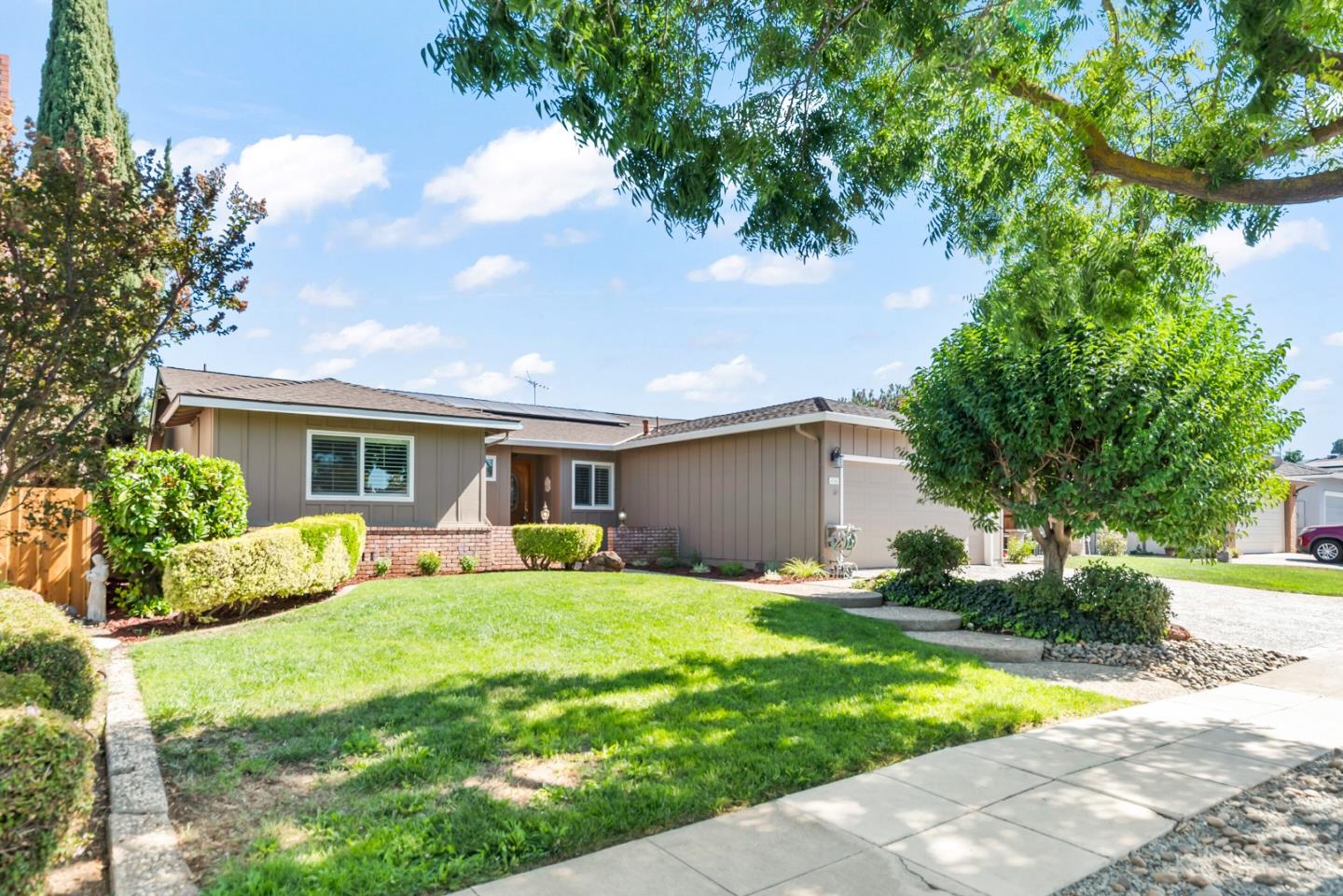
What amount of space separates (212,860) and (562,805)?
142cm

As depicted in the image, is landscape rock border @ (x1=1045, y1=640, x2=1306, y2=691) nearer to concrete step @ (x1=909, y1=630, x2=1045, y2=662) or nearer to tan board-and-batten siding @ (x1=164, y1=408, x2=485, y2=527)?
concrete step @ (x1=909, y1=630, x2=1045, y2=662)

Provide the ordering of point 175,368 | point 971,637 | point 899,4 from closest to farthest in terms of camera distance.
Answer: point 899,4 → point 971,637 → point 175,368

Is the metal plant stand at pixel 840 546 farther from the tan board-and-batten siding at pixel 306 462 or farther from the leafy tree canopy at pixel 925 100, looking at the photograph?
the leafy tree canopy at pixel 925 100

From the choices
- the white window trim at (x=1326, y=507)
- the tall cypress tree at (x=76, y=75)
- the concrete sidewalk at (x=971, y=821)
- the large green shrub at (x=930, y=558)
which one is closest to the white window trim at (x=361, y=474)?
the tall cypress tree at (x=76, y=75)

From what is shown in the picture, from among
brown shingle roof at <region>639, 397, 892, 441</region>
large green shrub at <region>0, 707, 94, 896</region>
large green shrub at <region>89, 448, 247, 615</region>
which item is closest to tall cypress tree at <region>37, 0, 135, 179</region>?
large green shrub at <region>89, 448, 247, 615</region>

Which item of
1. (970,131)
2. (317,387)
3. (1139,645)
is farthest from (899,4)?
(317,387)

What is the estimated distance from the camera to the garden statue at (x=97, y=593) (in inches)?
329

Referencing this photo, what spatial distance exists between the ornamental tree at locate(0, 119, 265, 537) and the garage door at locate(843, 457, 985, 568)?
1139 cm

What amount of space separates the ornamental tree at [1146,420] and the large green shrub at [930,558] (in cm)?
175

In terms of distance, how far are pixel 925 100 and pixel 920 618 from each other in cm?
586

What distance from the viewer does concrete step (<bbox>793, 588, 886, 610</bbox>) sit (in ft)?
33.2

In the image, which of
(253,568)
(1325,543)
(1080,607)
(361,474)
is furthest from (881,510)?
(1325,543)

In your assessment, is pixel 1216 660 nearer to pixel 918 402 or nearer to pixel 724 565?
pixel 918 402

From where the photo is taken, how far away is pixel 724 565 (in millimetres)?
14898
